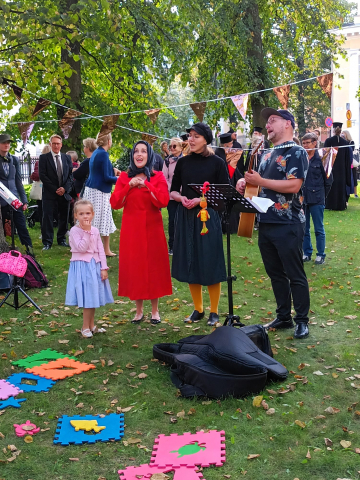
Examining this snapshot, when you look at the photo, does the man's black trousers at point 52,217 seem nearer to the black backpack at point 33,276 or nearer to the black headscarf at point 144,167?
the black backpack at point 33,276

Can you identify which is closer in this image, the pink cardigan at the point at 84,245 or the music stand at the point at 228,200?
the music stand at the point at 228,200

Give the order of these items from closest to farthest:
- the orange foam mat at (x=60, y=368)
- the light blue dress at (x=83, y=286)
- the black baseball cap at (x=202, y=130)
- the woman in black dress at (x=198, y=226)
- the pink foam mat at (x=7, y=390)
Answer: the pink foam mat at (x=7, y=390)
the orange foam mat at (x=60, y=368)
the light blue dress at (x=83, y=286)
the black baseball cap at (x=202, y=130)
the woman in black dress at (x=198, y=226)

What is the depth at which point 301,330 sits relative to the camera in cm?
557

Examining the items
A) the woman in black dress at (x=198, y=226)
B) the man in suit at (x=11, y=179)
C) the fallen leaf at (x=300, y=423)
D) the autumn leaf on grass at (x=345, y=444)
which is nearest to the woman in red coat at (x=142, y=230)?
the woman in black dress at (x=198, y=226)

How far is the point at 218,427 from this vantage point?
376 cm

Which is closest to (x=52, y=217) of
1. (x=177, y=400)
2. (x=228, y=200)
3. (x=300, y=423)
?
(x=228, y=200)

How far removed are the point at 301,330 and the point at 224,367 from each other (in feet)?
5.49

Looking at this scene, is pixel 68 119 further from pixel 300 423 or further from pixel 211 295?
pixel 300 423

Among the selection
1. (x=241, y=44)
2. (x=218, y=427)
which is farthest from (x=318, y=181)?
(x=241, y=44)

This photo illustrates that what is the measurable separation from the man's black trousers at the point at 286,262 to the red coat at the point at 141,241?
117 cm

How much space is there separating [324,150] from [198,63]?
349 inches

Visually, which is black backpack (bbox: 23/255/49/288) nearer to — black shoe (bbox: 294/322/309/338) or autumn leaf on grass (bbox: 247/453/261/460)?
black shoe (bbox: 294/322/309/338)

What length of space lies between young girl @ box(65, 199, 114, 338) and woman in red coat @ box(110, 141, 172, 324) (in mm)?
399

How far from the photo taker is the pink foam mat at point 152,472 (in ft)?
10.3
